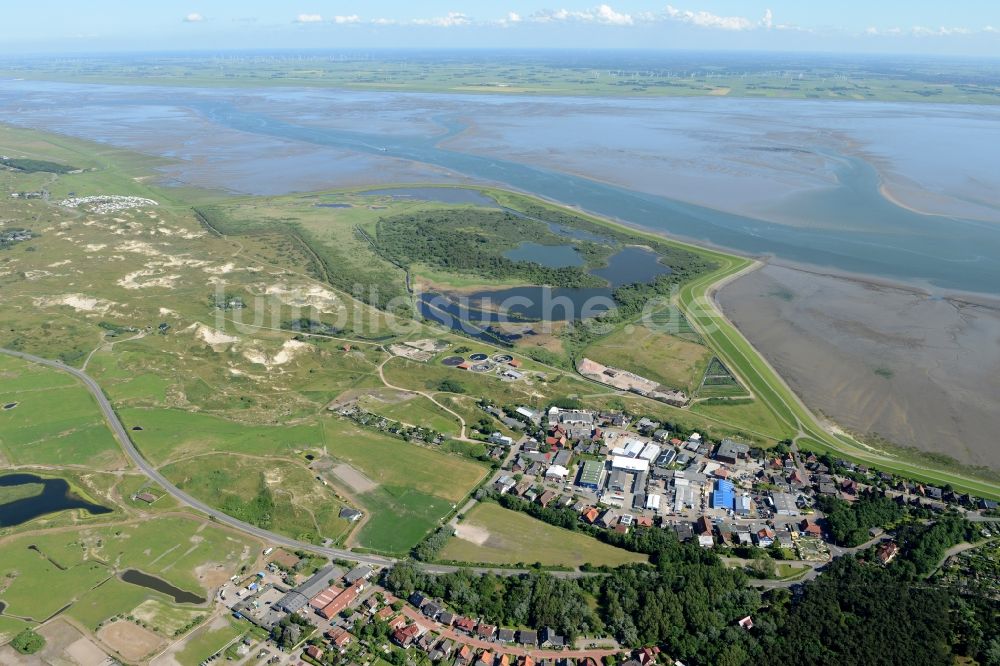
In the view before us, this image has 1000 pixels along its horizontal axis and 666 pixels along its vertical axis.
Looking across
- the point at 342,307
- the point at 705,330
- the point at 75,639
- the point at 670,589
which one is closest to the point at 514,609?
the point at 670,589

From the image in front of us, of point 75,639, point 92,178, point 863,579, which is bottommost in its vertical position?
point 75,639

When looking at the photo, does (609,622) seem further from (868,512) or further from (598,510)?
(868,512)

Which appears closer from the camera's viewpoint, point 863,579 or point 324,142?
point 863,579

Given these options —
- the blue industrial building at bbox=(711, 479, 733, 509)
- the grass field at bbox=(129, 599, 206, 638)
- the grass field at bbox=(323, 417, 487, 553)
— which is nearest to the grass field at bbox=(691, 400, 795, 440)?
the blue industrial building at bbox=(711, 479, 733, 509)

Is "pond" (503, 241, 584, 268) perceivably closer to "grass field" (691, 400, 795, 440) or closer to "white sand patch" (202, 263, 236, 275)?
"grass field" (691, 400, 795, 440)

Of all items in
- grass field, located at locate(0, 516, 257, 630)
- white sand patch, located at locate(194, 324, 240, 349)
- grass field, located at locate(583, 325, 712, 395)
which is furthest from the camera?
white sand patch, located at locate(194, 324, 240, 349)
